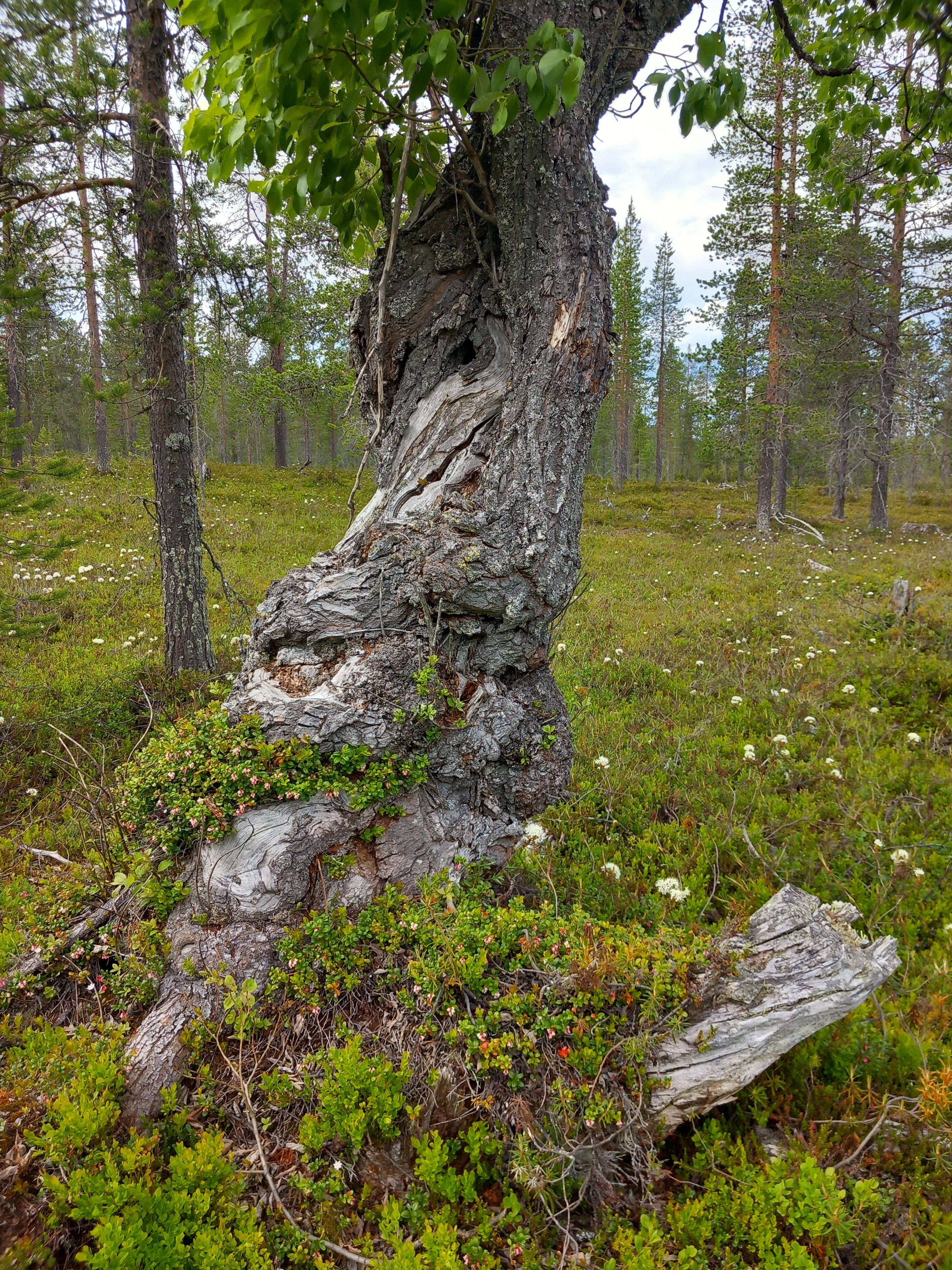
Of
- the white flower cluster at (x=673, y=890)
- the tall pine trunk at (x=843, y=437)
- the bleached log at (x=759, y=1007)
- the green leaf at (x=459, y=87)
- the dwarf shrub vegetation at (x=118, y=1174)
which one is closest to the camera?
the green leaf at (x=459, y=87)

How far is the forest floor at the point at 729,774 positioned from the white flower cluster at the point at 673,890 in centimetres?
7

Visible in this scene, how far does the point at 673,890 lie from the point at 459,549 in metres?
2.27

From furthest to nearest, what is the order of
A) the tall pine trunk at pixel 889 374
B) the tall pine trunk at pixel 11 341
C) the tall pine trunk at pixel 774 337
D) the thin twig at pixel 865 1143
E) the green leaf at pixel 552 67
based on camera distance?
the tall pine trunk at pixel 774 337 < the tall pine trunk at pixel 889 374 < the tall pine trunk at pixel 11 341 < the thin twig at pixel 865 1143 < the green leaf at pixel 552 67

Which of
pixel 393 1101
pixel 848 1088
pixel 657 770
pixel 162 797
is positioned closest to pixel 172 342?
pixel 162 797

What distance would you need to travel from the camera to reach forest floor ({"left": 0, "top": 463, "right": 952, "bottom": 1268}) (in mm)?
2432

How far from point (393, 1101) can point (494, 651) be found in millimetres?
2073

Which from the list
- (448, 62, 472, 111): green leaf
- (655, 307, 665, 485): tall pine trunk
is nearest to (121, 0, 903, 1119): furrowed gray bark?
(448, 62, 472, 111): green leaf

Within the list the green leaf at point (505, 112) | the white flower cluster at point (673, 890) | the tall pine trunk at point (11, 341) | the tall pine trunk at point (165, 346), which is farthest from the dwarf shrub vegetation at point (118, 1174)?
the tall pine trunk at point (165, 346)

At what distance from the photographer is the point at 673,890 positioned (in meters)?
3.41

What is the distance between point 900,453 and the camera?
2130 cm

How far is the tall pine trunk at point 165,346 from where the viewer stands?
18.2 feet

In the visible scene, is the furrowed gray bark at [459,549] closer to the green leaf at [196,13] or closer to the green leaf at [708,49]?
the green leaf at [708,49]

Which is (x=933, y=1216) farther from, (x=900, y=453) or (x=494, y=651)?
(x=900, y=453)

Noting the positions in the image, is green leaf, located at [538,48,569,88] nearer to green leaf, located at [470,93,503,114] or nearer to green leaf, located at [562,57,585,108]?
green leaf, located at [562,57,585,108]
